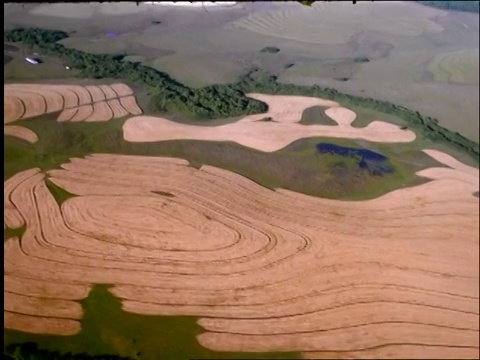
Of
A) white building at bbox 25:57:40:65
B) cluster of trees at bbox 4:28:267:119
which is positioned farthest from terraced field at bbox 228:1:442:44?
white building at bbox 25:57:40:65

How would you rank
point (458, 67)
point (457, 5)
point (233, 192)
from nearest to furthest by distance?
1. point (233, 192)
2. point (458, 67)
3. point (457, 5)

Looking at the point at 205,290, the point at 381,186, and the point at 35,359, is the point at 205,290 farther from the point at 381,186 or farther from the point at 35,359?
the point at 381,186

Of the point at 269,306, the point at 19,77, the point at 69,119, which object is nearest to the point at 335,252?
the point at 269,306

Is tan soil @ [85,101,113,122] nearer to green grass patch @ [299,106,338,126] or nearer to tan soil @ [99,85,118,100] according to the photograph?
tan soil @ [99,85,118,100]

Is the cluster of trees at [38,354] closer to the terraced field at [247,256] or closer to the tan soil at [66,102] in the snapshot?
the terraced field at [247,256]

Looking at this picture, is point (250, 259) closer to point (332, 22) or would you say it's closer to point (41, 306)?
point (41, 306)

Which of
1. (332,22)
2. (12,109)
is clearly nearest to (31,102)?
(12,109)
